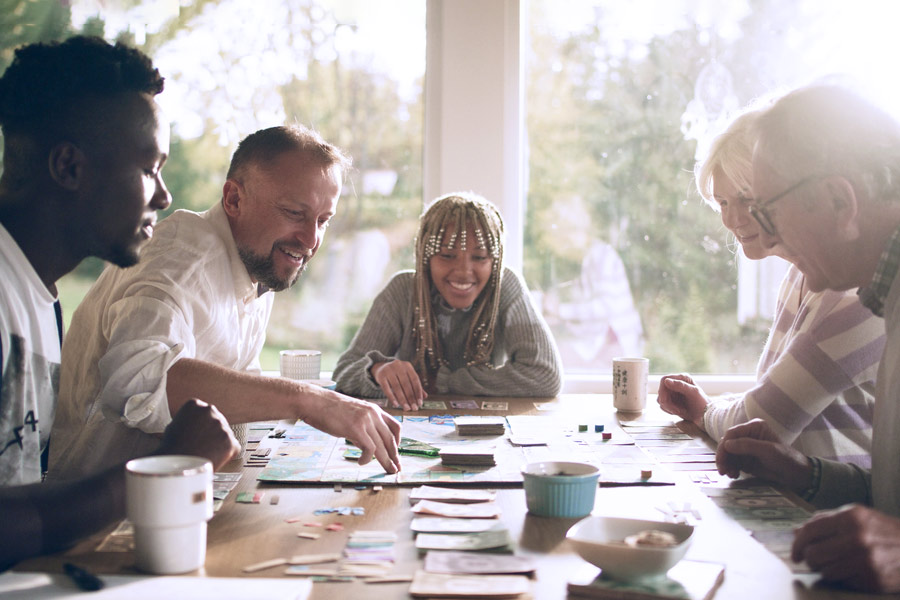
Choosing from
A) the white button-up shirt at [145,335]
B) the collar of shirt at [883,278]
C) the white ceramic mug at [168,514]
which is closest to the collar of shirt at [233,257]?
the white button-up shirt at [145,335]

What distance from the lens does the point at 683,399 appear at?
2068mm

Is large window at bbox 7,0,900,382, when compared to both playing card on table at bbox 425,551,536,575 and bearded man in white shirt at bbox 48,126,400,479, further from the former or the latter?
playing card on table at bbox 425,551,536,575

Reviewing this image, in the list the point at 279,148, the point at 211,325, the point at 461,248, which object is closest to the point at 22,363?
the point at 211,325

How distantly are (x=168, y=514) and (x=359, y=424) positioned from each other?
500mm

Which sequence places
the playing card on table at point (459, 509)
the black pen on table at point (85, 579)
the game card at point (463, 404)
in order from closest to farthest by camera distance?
the black pen on table at point (85, 579) < the playing card on table at point (459, 509) < the game card at point (463, 404)

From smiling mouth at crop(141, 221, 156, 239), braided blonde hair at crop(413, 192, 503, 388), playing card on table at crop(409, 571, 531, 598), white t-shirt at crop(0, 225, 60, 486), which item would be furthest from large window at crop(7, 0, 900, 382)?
playing card on table at crop(409, 571, 531, 598)

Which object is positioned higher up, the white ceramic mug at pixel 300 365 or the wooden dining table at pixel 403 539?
the white ceramic mug at pixel 300 365

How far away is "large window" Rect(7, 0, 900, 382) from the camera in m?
3.38

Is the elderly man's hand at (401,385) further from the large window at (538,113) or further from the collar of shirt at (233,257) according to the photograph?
the large window at (538,113)

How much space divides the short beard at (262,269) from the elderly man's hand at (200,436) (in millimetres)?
877

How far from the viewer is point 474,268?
2771mm

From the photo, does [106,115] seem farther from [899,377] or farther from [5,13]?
[5,13]

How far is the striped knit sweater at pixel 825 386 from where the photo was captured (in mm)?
1658

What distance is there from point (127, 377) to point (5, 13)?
2.54 m
